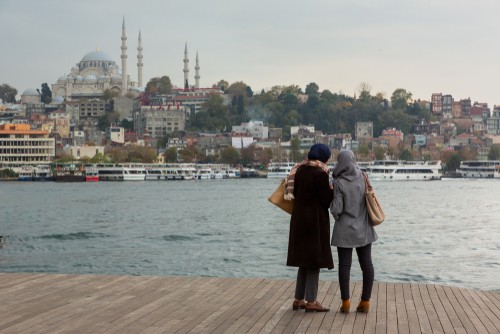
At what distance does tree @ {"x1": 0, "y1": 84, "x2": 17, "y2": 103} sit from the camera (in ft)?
588

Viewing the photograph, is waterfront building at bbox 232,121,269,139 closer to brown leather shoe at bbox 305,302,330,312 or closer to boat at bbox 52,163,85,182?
boat at bbox 52,163,85,182

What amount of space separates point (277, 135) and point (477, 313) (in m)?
135

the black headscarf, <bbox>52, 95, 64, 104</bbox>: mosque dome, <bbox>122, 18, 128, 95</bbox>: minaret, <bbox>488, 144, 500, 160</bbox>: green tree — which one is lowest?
<bbox>488, 144, 500, 160</bbox>: green tree

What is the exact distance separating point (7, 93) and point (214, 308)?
178 meters

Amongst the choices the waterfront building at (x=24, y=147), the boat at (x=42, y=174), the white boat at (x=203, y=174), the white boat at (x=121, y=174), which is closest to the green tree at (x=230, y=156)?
the white boat at (x=203, y=174)

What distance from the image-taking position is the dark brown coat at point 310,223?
7.24m

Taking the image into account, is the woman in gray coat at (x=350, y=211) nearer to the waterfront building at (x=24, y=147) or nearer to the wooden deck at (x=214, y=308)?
the wooden deck at (x=214, y=308)

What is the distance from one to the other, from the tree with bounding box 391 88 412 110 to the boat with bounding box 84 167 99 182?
66720 millimetres

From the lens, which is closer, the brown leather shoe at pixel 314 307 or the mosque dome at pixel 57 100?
the brown leather shoe at pixel 314 307

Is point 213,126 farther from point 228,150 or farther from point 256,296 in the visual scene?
point 256,296

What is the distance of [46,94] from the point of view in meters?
174

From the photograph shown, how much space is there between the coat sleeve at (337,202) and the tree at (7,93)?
177242mm

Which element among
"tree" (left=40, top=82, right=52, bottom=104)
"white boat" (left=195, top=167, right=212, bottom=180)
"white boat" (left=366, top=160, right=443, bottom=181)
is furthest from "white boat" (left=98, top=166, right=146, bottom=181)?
"tree" (left=40, top=82, right=52, bottom=104)

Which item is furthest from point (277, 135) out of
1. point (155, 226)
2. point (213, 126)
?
point (155, 226)
